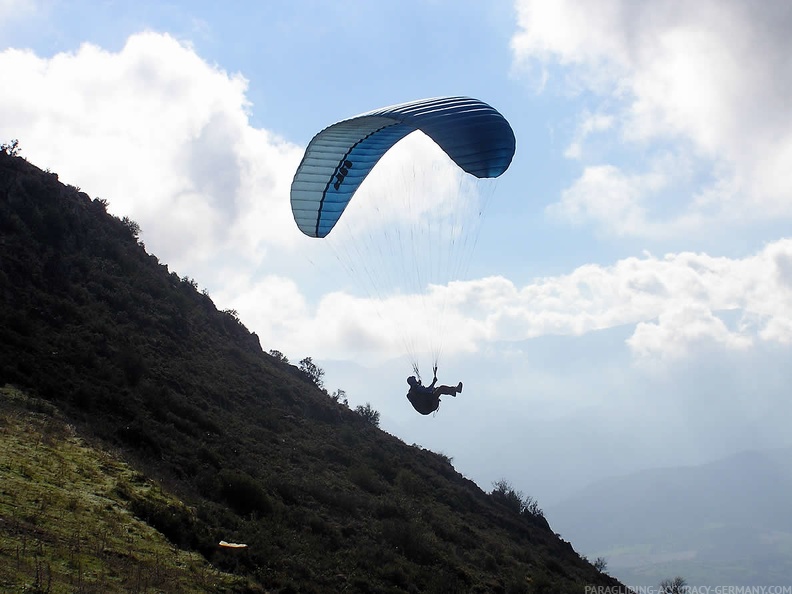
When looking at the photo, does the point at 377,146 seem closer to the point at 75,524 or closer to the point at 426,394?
the point at 426,394

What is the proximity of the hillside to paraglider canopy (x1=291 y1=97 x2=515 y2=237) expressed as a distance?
736 cm

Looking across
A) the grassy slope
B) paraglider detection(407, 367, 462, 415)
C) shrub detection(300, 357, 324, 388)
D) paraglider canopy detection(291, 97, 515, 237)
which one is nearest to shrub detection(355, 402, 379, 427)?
shrub detection(300, 357, 324, 388)

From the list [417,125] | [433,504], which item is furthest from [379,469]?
[417,125]

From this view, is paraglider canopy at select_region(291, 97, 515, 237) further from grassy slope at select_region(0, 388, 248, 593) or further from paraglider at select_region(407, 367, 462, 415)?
grassy slope at select_region(0, 388, 248, 593)

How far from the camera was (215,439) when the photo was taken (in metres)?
21.1

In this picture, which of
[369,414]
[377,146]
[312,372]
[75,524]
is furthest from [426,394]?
[312,372]

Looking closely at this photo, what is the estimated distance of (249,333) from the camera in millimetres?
37812

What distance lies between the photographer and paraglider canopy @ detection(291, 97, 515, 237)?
1574 cm

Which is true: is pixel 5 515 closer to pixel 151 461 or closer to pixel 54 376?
pixel 151 461

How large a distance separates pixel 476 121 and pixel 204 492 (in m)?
11.2

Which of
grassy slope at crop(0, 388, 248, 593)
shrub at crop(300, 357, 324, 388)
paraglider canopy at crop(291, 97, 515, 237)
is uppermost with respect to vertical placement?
shrub at crop(300, 357, 324, 388)

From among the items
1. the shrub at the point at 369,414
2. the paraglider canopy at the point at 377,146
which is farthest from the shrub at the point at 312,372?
the paraglider canopy at the point at 377,146

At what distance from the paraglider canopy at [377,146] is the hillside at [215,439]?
24.1 feet

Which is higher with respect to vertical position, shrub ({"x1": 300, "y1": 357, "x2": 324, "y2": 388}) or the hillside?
shrub ({"x1": 300, "y1": 357, "x2": 324, "y2": 388})
